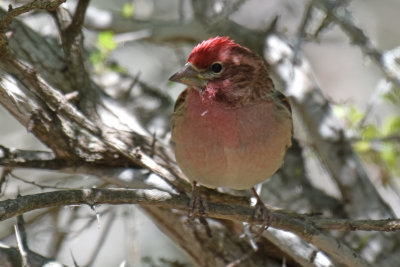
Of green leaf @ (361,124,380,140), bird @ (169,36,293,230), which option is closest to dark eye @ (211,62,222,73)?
bird @ (169,36,293,230)

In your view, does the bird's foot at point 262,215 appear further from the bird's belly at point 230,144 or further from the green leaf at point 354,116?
the green leaf at point 354,116

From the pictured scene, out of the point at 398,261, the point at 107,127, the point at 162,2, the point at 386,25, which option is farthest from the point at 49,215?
the point at 386,25

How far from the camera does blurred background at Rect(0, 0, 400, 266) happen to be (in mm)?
5750

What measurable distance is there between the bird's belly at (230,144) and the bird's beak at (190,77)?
7.5 inches

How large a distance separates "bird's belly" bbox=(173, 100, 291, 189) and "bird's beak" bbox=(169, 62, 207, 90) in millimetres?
190

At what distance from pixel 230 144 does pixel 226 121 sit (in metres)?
0.17

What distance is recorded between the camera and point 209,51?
4.43m

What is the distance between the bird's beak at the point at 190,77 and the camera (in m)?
4.44

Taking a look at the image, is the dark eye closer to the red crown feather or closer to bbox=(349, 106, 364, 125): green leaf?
the red crown feather

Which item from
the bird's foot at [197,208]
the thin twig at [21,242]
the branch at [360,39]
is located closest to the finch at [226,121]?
the bird's foot at [197,208]

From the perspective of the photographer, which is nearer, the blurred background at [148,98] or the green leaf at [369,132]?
the blurred background at [148,98]

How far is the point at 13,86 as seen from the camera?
442 centimetres

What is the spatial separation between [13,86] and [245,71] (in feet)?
5.40

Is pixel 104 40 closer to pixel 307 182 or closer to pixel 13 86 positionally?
pixel 13 86
